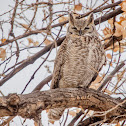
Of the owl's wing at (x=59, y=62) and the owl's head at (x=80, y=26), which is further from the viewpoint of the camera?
the owl's head at (x=80, y=26)

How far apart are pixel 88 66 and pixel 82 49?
19 centimetres

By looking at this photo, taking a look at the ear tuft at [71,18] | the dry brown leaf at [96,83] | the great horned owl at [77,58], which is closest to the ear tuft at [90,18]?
the great horned owl at [77,58]

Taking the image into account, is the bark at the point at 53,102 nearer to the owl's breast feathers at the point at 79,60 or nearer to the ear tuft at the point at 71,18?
the owl's breast feathers at the point at 79,60

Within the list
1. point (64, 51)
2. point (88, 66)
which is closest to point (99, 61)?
point (88, 66)

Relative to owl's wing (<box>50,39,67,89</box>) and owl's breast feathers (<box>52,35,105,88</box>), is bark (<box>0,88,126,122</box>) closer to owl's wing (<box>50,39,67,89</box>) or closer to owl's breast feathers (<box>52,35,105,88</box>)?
owl's breast feathers (<box>52,35,105,88</box>)

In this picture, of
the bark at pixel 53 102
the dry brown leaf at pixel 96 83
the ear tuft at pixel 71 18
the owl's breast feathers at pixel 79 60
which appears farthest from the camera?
the dry brown leaf at pixel 96 83

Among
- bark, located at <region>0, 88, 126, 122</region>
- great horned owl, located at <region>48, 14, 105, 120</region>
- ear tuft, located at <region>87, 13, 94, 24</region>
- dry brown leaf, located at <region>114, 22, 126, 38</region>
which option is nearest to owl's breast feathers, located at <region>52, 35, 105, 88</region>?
great horned owl, located at <region>48, 14, 105, 120</region>

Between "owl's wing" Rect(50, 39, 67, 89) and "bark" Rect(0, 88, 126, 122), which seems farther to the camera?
"owl's wing" Rect(50, 39, 67, 89)

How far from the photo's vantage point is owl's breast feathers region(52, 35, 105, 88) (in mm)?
2539

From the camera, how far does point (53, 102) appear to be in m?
1.76

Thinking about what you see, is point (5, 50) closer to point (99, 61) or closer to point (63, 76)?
point (63, 76)

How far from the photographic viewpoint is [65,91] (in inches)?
75.9

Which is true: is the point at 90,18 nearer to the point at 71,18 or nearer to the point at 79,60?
the point at 71,18

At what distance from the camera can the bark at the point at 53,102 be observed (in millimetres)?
1471
